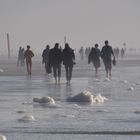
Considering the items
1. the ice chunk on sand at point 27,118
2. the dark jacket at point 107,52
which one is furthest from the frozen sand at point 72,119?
the dark jacket at point 107,52

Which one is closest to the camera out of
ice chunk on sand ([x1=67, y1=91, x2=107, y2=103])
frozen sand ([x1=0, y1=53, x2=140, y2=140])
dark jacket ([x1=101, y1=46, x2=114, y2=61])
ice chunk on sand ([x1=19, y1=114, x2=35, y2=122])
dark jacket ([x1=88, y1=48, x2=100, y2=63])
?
frozen sand ([x1=0, y1=53, x2=140, y2=140])

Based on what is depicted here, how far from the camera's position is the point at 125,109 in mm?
17359

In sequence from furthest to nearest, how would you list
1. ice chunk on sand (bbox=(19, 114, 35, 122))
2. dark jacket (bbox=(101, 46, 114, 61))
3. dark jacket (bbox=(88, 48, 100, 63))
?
dark jacket (bbox=(88, 48, 100, 63)), dark jacket (bbox=(101, 46, 114, 61)), ice chunk on sand (bbox=(19, 114, 35, 122))

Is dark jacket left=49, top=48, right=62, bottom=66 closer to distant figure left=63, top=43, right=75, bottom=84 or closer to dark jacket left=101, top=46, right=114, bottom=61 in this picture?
distant figure left=63, top=43, right=75, bottom=84

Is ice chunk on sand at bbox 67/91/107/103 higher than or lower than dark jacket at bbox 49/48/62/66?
lower

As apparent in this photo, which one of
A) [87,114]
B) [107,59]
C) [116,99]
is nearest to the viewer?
[87,114]

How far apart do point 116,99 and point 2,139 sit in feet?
34.3

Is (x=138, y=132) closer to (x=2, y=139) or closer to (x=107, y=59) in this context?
(x=2, y=139)

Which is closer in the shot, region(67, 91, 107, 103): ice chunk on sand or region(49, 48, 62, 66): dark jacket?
region(67, 91, 107, 103): ice chunk on sand

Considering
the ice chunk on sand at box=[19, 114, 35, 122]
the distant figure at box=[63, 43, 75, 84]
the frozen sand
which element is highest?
the distant figure at box=[63, 43, 75, 84]

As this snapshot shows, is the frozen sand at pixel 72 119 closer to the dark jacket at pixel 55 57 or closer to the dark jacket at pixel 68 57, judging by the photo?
the dark jacket at pixel 68 57

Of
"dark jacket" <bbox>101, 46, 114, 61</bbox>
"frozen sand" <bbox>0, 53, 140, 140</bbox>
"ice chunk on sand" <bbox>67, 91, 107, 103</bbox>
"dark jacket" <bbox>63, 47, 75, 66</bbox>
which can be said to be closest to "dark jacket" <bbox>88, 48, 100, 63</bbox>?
"dark jacket" <bbox>101, 46, 114, 61</bbox>

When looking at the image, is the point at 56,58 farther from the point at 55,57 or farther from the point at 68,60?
the point at 68,60

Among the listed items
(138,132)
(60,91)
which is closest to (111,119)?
(138,132)
